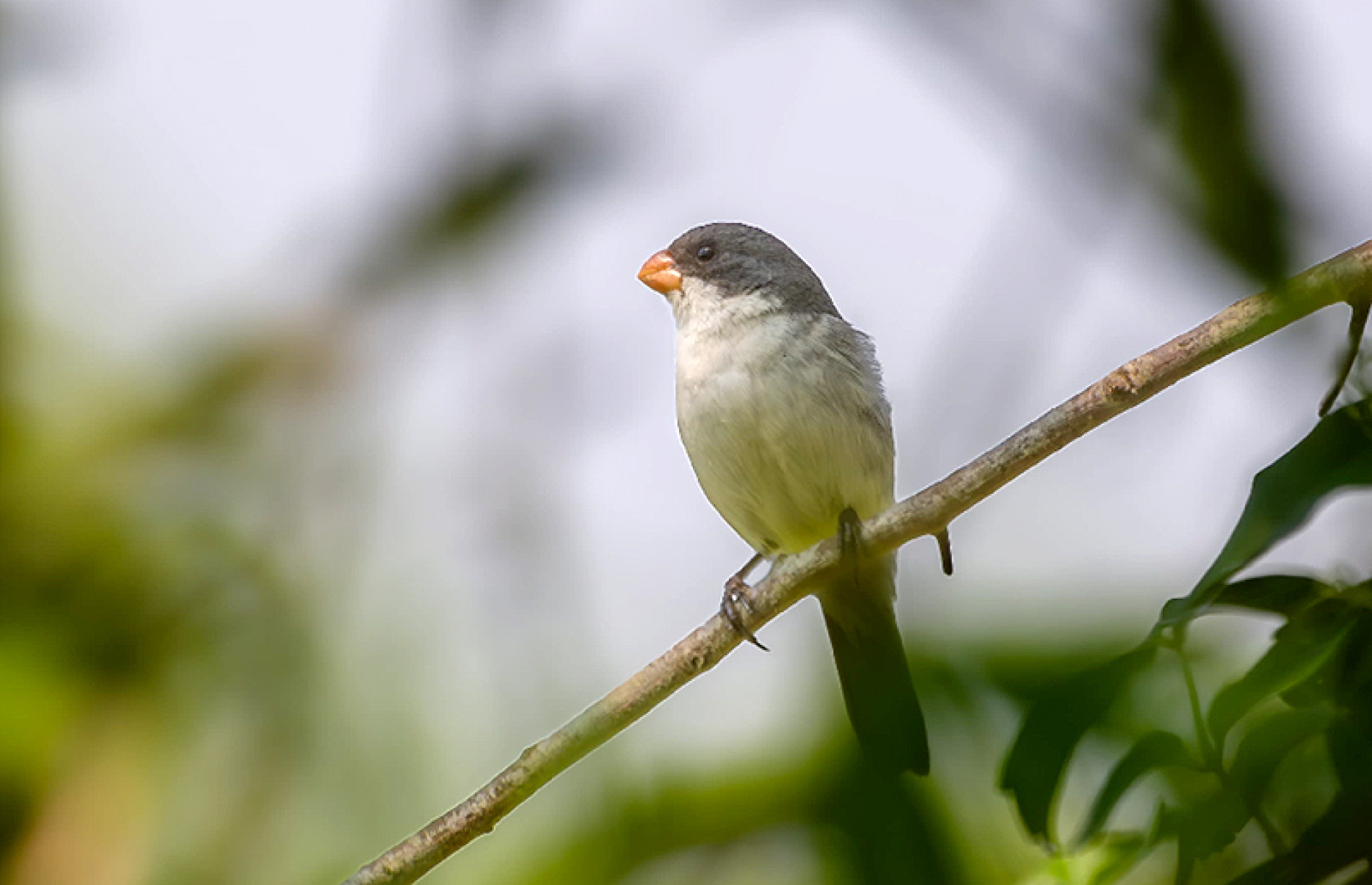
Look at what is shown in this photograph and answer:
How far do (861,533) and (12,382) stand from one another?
1782mm

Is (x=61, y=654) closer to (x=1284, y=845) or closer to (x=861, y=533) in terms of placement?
(x=861, y=533)

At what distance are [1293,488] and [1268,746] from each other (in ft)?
0.68

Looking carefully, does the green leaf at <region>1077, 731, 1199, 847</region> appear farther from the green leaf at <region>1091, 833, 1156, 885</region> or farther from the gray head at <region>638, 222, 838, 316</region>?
the gray head at <region>638, 222, 838, 316</region>

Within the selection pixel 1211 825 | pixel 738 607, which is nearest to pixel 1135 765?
pixel 1211 825

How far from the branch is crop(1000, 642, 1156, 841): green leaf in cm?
72

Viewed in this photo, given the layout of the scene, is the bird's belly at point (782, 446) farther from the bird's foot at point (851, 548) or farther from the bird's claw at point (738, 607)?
the bird's foot at point (851, 548)

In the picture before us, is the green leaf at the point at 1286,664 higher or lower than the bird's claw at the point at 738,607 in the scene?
lower

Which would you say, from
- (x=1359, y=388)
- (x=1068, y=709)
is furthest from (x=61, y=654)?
(x=1359, y=388)

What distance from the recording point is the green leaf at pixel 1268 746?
3.13 feet

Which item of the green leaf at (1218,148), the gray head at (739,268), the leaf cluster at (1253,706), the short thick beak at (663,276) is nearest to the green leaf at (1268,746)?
the leaf cluster at (1253,706)

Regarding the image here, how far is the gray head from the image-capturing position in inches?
171

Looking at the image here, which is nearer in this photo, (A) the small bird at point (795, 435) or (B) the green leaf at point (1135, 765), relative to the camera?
(B) the green leaf at point (1135, 765)

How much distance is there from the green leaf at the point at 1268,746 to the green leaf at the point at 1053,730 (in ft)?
0.36

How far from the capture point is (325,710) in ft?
7.32
